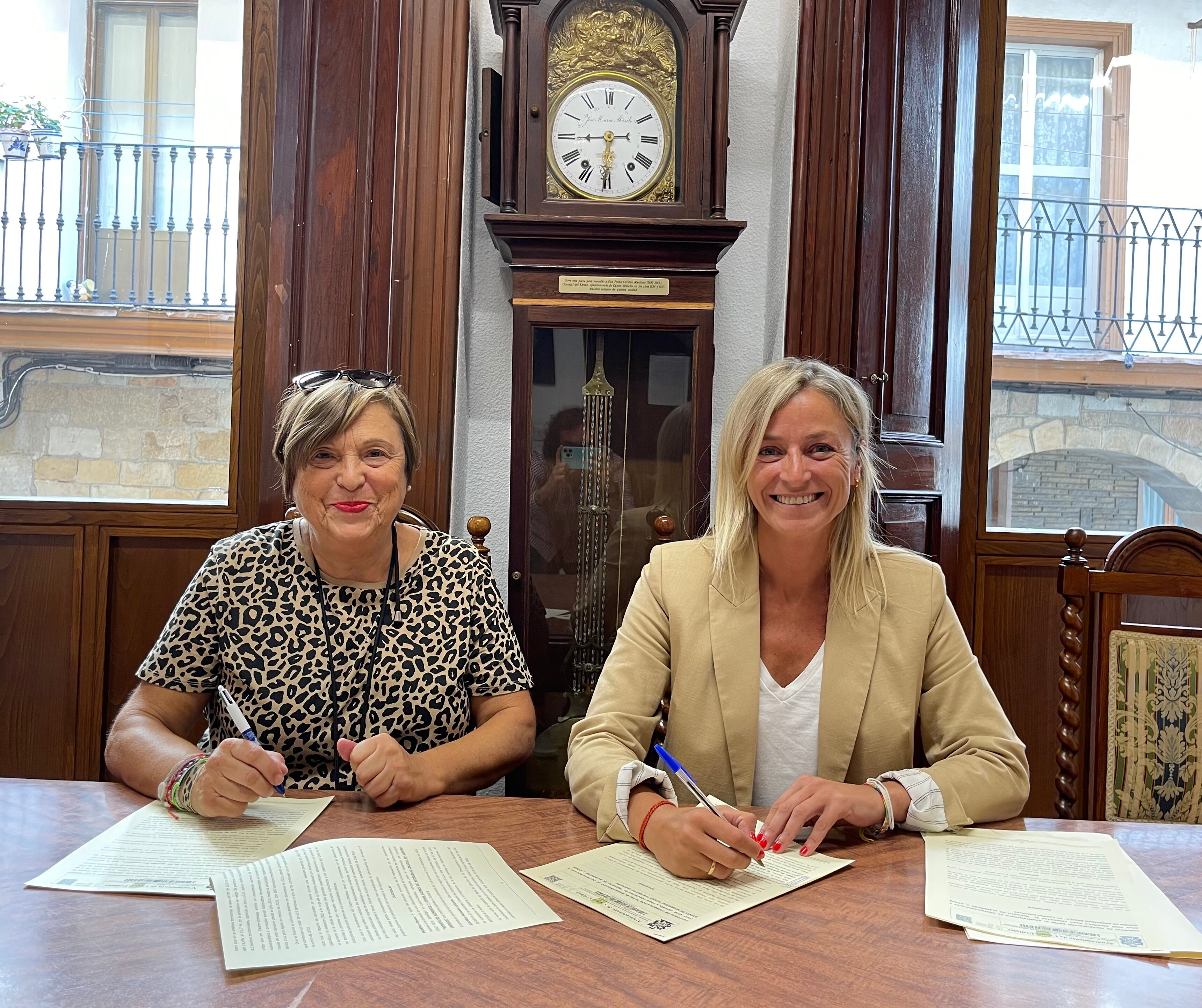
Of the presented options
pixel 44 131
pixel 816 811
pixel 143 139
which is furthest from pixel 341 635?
pixel 44 131

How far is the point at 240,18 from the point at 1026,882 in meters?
2.48

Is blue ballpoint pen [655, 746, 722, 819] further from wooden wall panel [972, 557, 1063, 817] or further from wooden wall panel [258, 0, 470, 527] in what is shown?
wooden wall panel [972, 557, 1063, 817]

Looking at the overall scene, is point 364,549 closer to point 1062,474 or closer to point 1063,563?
point 1063,563

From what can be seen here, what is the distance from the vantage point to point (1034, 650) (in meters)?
2.48

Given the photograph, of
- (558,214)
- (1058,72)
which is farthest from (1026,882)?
(1058,72)

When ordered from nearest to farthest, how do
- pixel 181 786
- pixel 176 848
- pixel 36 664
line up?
pixel 176 848 < pixel 181 786 < pixel 36 664

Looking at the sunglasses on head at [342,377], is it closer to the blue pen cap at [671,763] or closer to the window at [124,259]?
the blue pen cap at [671,763]

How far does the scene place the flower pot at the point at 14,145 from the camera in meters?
2.37

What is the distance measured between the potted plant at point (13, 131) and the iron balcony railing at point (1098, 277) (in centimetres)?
245

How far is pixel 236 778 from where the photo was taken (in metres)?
1.08

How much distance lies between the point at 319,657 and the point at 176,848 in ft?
1.37

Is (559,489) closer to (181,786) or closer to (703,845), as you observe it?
(181,786)

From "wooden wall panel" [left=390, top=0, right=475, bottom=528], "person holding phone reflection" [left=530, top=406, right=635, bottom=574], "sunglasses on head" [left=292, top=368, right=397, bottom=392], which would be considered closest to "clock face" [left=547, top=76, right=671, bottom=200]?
"wooden wall panel" [left=390, top=0, right=475, bottom=528]

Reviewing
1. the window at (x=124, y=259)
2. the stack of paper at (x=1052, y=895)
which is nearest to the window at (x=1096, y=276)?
the stack of paper at (x=1052, y=895)
